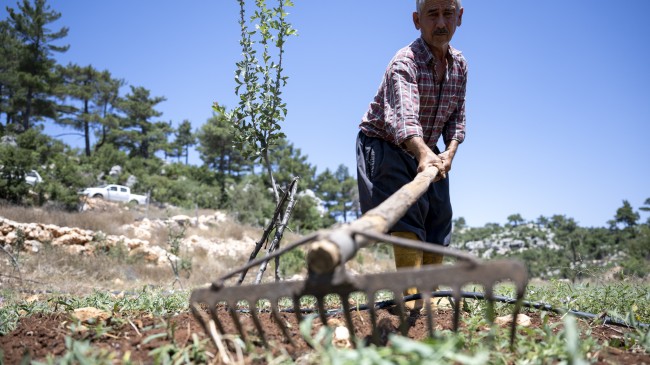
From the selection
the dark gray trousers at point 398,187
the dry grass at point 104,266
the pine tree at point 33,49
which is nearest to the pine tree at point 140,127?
the pine tree at point 33,49

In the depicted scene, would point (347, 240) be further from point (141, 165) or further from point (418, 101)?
point (141, 165)

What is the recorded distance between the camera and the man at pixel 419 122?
2.37m

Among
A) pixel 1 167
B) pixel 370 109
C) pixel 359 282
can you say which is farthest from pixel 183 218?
pixel 359 282

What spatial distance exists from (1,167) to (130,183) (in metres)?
12.2

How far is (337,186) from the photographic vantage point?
38.5 meters

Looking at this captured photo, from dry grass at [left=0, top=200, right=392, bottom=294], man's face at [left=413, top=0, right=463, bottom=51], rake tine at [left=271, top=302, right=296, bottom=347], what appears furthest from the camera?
dry grass at [left=0, top=200, right=392, bottom=294]

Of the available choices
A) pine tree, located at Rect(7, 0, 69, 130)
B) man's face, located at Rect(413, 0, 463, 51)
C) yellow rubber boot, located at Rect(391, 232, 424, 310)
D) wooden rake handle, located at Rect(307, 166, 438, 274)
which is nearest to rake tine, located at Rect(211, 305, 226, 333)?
wooden rake handle, located at Rect(307, 166, 438, 274)

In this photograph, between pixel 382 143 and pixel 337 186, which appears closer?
pixel 382 143

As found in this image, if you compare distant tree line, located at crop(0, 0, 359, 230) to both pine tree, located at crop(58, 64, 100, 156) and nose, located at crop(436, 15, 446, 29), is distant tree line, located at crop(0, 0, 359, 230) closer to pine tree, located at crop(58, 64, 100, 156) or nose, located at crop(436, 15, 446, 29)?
pine tree, located at crop(58, 64, 100, 156)

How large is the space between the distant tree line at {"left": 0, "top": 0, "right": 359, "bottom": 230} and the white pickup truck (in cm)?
79

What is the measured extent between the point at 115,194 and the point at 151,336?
23368 millimetres

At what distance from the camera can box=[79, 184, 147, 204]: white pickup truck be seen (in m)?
21.4

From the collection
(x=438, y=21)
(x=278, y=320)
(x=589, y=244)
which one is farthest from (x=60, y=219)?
(x=589, y=244)

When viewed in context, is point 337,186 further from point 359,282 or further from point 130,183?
point 359,282
